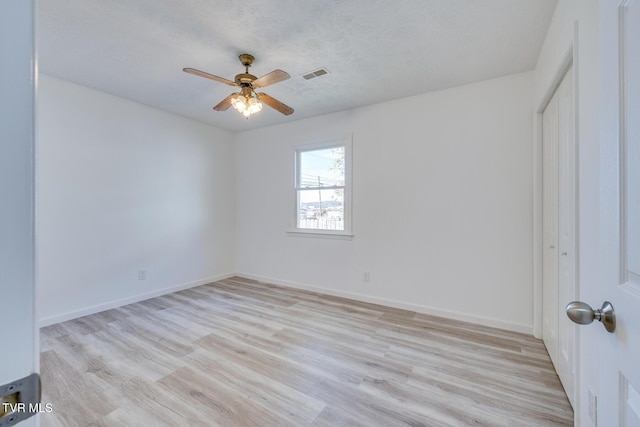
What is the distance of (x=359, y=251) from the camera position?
3.63 m

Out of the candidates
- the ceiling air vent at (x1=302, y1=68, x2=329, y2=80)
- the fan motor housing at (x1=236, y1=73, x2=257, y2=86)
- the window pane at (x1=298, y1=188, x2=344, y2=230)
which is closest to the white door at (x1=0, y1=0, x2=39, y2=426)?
the fan motor housing at (x1=236, y1=73, x2=257, y2=86)

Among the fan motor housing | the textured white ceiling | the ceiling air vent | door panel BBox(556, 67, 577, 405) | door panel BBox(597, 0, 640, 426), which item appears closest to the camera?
door panel BBox(597, 0, 640, 426)

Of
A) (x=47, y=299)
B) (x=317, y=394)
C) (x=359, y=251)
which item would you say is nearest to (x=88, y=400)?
(x=317, y=394)

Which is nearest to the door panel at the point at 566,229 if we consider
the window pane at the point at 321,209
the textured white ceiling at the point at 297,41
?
the textured white ceiling at the point at 297,41

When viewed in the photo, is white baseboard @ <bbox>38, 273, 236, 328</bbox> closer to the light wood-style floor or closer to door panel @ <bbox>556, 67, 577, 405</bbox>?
the light wood-style floor

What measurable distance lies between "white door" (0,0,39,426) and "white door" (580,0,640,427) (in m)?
1.15

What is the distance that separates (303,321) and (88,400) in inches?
70.9

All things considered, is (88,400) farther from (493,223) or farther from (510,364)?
(493,223)

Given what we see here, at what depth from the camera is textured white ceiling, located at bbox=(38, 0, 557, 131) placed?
74.0 inches

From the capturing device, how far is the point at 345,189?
375cm

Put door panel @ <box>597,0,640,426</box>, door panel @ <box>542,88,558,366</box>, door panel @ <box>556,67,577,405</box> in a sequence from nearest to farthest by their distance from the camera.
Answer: door panel @ <box>597,0,640,426</box>
door panel @ <box>556,67,577,405</box>
door panel @ <box>542,88,558,366</box>

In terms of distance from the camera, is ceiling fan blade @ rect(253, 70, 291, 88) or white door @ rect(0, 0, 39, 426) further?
ceiling fan blade @ rect(253, 70, 291, 88)

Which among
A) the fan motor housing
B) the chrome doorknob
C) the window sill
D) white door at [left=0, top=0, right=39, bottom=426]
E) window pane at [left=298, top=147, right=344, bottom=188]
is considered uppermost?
the fan motor housing

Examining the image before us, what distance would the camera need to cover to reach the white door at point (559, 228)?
5.26 ft
